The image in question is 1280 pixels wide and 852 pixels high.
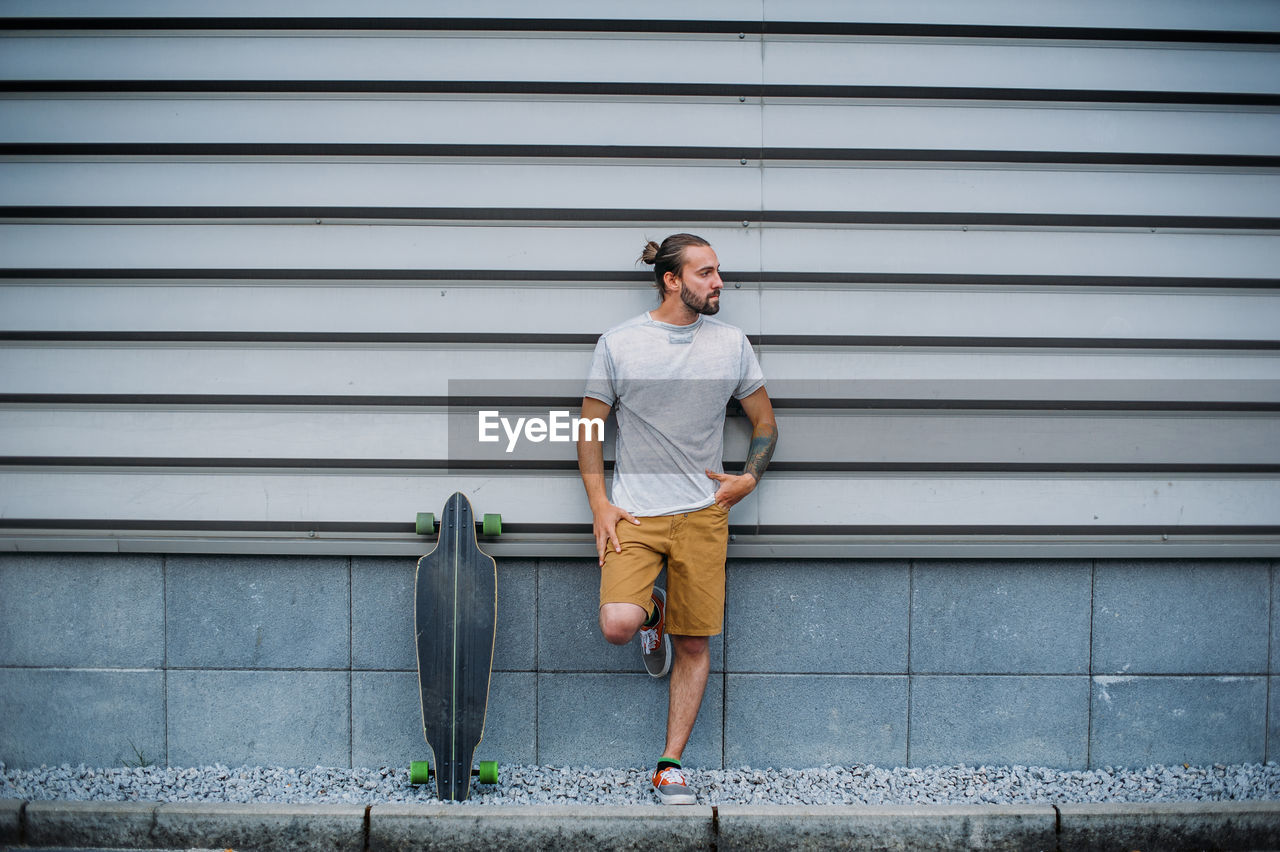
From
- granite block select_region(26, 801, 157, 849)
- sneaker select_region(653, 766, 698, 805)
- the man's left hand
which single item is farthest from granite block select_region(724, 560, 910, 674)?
granite block select_region(26, 801, 157, 849)

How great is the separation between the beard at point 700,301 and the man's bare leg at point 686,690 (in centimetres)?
151

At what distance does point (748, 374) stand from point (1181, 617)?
2578 mm

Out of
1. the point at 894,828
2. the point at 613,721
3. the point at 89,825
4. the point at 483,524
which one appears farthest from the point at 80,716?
the point at 894,828

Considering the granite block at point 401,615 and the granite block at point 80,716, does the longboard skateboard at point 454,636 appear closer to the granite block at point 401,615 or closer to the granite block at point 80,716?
the granite block at point 401,615

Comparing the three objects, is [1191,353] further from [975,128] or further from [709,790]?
[709,790]

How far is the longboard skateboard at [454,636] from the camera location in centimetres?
395

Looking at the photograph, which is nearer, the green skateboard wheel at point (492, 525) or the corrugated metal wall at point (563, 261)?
the green skateboard wheel at point (492, 525)

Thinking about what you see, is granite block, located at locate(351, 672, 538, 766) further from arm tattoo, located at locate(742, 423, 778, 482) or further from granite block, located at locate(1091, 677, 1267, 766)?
granite block, located at locate(1091, 677, 1267, 766)

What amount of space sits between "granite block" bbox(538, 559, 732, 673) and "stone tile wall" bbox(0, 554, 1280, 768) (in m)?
0.01

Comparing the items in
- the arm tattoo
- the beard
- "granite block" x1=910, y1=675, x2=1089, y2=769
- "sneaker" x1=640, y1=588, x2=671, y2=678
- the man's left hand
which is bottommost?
"granite block" x1=910, y1=675, x2=1089, y2=769

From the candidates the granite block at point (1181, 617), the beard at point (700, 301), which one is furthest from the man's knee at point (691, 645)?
the granite block at point (1181, 617)

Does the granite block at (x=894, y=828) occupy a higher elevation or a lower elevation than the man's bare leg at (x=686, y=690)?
lower

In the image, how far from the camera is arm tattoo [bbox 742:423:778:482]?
401 centimetres

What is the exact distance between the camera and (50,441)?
4.29 meters
